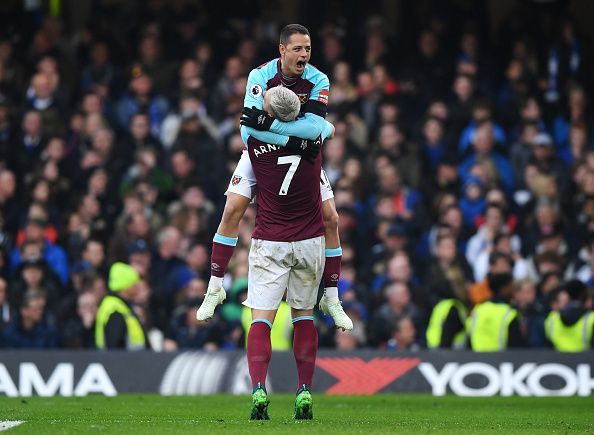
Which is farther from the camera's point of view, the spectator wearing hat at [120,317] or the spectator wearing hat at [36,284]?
the spectator wearing hat at [36,284]

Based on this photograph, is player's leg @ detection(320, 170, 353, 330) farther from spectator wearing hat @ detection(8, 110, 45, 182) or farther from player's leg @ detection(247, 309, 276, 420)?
spectator wearing hat @ detection(8, 110, 45, 182)

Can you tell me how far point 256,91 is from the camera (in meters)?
9.91

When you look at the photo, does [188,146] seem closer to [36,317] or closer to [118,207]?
[118,207]

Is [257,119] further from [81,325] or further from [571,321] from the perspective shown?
[81,325]

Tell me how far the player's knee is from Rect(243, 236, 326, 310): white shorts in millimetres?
221

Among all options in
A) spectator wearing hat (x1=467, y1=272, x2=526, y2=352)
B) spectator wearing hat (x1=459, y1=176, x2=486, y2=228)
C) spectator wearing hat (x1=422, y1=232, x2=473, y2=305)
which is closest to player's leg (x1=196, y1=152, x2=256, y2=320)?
spectator wearing hat (x1=467, y1=272, x2=526, y2=352)

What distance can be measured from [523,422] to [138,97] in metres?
10.9

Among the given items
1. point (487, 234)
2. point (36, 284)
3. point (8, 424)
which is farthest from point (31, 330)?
point (8, 424)

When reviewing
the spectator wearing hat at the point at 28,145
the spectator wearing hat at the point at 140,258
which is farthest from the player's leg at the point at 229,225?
the spectator wearing hat at the point at 28,145

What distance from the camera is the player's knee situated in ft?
34.0

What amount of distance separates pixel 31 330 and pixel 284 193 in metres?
7.91

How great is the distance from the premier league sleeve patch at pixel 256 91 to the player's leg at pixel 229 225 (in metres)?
0.47

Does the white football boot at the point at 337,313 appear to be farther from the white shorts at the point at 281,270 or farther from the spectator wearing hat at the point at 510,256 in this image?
the spectator wearing hat at the point at 510,256

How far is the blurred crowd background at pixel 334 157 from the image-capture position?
17.3 m
